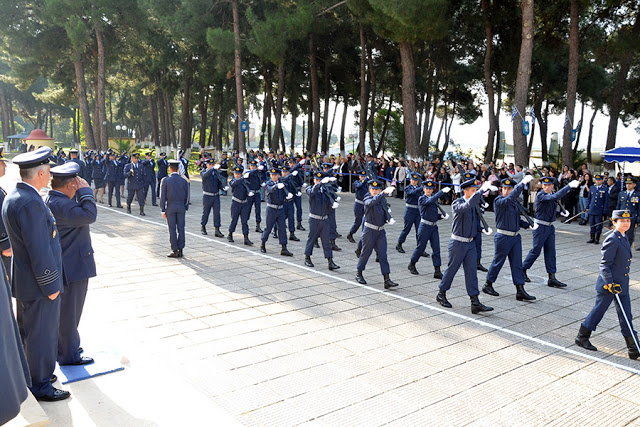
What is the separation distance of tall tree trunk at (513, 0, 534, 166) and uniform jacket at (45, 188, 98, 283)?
15.6 meters

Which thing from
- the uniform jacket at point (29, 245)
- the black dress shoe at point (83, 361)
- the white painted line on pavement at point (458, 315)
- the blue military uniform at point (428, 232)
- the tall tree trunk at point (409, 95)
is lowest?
the white painted line on pavement at point (458, 315)

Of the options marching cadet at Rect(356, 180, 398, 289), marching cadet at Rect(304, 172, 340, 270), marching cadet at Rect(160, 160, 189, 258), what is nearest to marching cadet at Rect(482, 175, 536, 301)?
marching cadet at Rect(356, 180, 398, 289)

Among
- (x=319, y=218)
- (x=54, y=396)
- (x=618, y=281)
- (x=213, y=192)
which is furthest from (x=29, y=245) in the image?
(x=213, y=192)

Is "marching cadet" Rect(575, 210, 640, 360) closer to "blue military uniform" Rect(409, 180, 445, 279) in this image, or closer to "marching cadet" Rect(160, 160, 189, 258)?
"blue military uniform" Rect(409, 180, 445, 279)

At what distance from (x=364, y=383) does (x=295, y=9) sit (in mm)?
23683

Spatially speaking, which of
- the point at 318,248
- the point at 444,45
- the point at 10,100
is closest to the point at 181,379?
the point at 318,248

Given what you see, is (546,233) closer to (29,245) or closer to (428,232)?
(428,232)

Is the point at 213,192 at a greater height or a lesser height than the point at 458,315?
greater

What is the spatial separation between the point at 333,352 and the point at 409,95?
54.2 feet

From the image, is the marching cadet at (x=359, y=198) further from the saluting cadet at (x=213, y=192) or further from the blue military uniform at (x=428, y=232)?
the saluting cadet at (x=213, y=192)

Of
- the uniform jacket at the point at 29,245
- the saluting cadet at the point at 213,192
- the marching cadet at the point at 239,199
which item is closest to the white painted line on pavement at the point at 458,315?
the marching cadet at the point at 239,199

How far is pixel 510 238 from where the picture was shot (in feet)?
26.5

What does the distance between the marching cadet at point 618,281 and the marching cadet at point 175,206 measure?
7194mm

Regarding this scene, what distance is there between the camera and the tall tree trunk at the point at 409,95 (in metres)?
20.1
